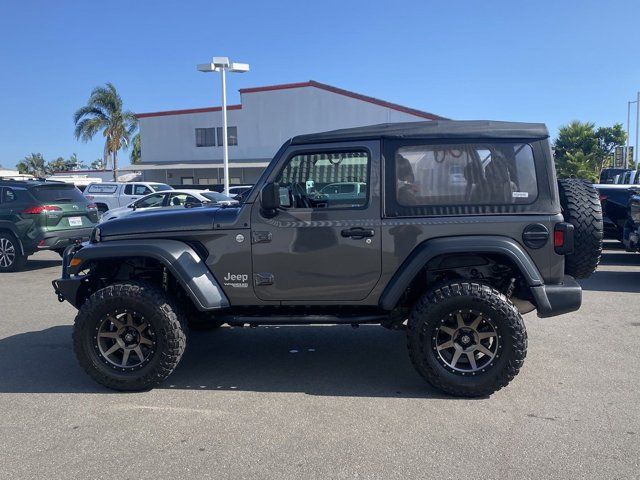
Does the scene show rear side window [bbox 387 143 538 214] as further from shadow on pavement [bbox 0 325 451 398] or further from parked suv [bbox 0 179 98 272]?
parked suv [bbox 0 179 98 272]

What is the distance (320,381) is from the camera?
4.73 meters

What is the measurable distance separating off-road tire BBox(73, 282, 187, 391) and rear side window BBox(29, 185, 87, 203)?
710 cm

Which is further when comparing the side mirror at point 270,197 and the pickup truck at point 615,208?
the pickup truck at point 615,208

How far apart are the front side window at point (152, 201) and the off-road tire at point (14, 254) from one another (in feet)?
18.7

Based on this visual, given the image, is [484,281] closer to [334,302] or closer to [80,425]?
[334,302]

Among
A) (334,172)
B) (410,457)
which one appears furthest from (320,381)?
(334,172)

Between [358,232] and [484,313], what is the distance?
113 cm

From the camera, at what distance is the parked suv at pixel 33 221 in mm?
10422

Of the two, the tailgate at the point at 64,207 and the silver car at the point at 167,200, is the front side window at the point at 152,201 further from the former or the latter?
the tailgate at the point at 64,207

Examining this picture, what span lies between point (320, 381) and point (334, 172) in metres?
1.75

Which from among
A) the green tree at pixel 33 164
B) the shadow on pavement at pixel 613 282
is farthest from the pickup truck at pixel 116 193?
the green tree at pixel 33 164

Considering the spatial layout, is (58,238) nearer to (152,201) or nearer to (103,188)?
(152,201)

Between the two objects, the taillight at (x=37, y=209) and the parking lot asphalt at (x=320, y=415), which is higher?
the taillight at (x=37, y=209)

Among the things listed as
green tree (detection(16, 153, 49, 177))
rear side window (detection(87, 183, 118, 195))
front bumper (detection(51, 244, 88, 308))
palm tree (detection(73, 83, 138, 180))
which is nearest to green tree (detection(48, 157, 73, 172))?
green tree (detection(16, 153, 49, 177))
